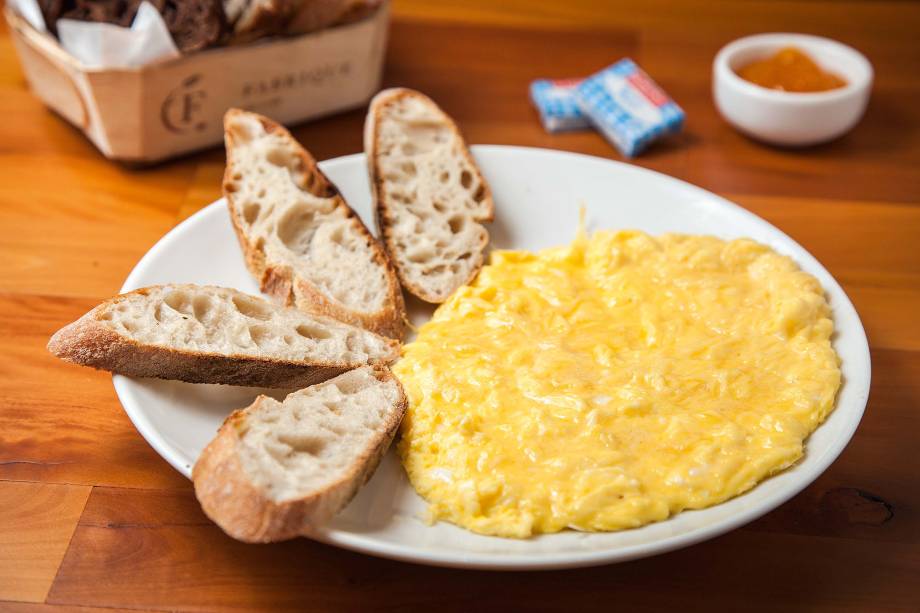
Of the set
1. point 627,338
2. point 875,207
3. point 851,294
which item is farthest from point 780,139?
point 627,338

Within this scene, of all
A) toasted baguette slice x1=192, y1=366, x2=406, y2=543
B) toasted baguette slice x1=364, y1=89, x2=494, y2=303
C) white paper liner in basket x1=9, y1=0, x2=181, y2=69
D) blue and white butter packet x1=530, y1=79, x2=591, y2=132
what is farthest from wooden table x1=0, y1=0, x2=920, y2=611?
toasted baguette slice x1=364, y1=89, x2=494, y2=303

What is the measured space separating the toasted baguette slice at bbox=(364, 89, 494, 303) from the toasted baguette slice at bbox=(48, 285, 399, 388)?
408mm

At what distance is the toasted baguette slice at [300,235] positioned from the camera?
286 centimetres

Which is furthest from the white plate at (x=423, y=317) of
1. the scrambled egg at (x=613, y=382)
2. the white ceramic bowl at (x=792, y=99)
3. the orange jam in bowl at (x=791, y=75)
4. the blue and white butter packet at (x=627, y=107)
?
the orange jam in bowl at (x=791, y=75)

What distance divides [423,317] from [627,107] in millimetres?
1515

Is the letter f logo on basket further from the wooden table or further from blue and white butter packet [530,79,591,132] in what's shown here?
blue and white butter packet [530,79,591,132]

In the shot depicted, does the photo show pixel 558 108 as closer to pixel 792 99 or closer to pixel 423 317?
pixel 792 99

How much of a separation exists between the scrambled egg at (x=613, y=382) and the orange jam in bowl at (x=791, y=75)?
1.28m

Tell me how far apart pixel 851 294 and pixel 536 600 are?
1667mm

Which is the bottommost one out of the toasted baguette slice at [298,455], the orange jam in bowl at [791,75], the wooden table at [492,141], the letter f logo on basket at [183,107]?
the wooden table at [492,141]

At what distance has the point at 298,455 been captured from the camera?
2.24 metres

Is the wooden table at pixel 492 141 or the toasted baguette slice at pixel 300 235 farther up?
the toasted baguette slice at pixel 300 235

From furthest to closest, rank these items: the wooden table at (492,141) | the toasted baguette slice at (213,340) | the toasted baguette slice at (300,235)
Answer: the toasted baguette slice at (300,235)
the toasted baguette slice at (213,340)
the wooden table at (492,141)

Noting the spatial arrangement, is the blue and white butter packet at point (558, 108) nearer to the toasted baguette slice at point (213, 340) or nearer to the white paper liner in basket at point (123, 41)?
the white paper liner in basket at point (123, 41)
